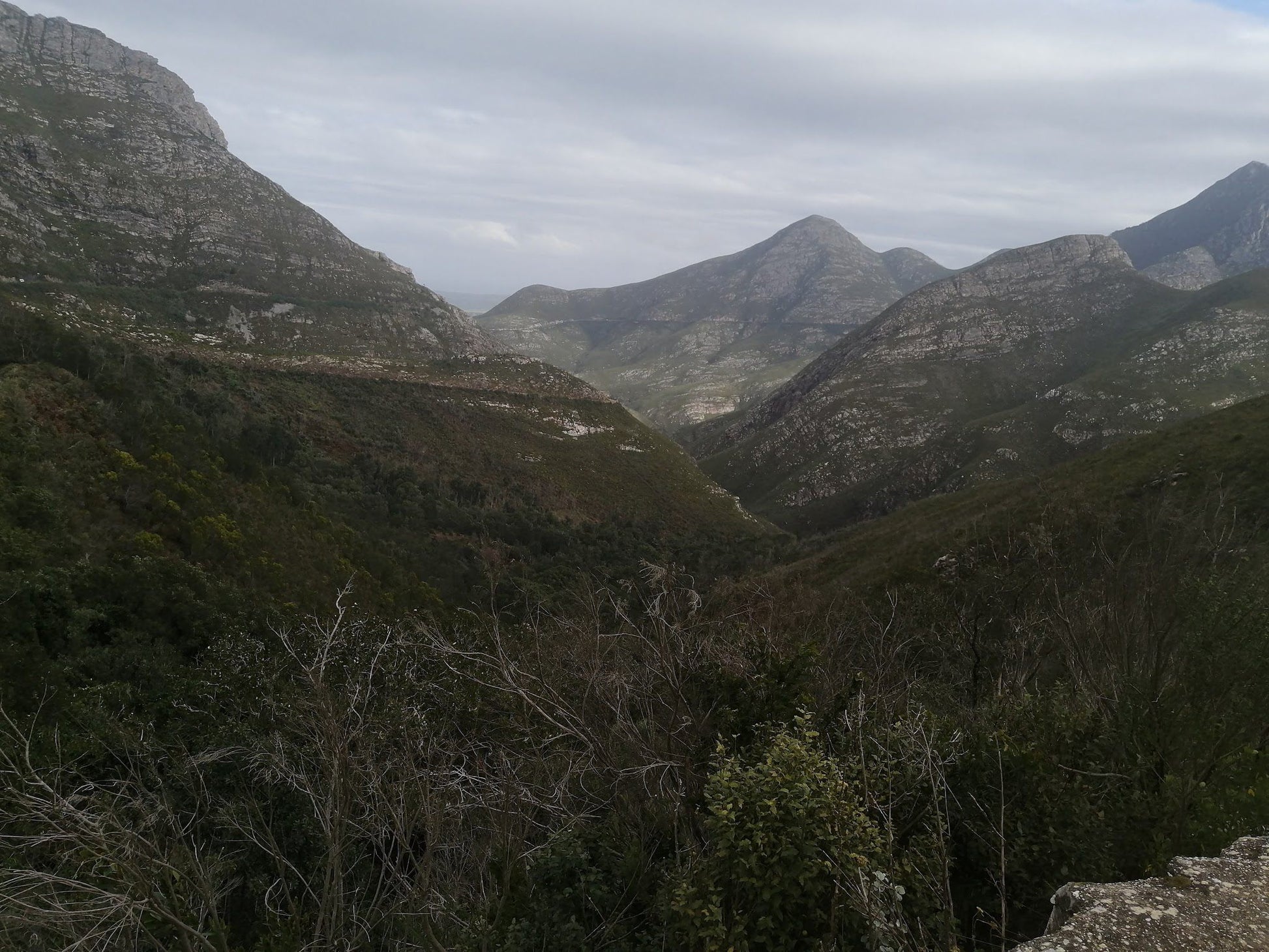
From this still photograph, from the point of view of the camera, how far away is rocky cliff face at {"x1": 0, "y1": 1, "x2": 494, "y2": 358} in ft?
264

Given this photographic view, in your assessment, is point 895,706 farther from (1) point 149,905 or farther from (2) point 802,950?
(1) point 149,905

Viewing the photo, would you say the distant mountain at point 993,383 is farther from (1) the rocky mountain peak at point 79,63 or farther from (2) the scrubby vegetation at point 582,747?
(1) the rocky mountain peak at point 79,63

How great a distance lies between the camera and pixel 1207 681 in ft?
26.1

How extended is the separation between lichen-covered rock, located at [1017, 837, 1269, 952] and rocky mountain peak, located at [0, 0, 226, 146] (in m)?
168

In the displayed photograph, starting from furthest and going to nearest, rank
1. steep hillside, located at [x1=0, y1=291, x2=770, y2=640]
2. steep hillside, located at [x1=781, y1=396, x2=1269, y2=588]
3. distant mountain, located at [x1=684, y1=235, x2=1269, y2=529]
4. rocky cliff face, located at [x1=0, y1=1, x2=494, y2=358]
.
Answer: rocky cliff face, located at [x1=0, y1=1, x2=494, y2=358], distant mountain, located at [x1=684, y1=235, x2=1269, y2=529], steep hillside, located at [x1=781, y1=396, x2=1269, y2=588], steep hillside, located at [x1=0, y1=291, x2=770, y2=640]

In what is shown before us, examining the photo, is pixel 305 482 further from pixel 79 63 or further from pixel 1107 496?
pixel 79 63

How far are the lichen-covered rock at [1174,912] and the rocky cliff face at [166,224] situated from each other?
294ft

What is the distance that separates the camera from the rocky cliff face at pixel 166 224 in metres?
80.4

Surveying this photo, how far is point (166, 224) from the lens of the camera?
98.1m

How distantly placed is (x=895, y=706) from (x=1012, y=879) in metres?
4.95

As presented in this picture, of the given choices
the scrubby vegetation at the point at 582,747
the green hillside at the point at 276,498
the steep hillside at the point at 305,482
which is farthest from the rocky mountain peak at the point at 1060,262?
the scrubby vegetation at the point at 582,747

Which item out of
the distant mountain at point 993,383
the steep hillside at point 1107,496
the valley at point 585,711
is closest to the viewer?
the valley at point 585,711

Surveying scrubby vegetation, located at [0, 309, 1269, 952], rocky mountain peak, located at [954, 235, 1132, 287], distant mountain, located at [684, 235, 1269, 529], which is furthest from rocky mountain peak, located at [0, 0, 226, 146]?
rocky mountain peak, located at [954, 235, 1132, 287]

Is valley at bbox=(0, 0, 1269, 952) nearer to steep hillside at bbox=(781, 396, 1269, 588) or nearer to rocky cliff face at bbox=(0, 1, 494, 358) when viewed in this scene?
steep hillside at bbox=(781, 396, 1269, 588)
